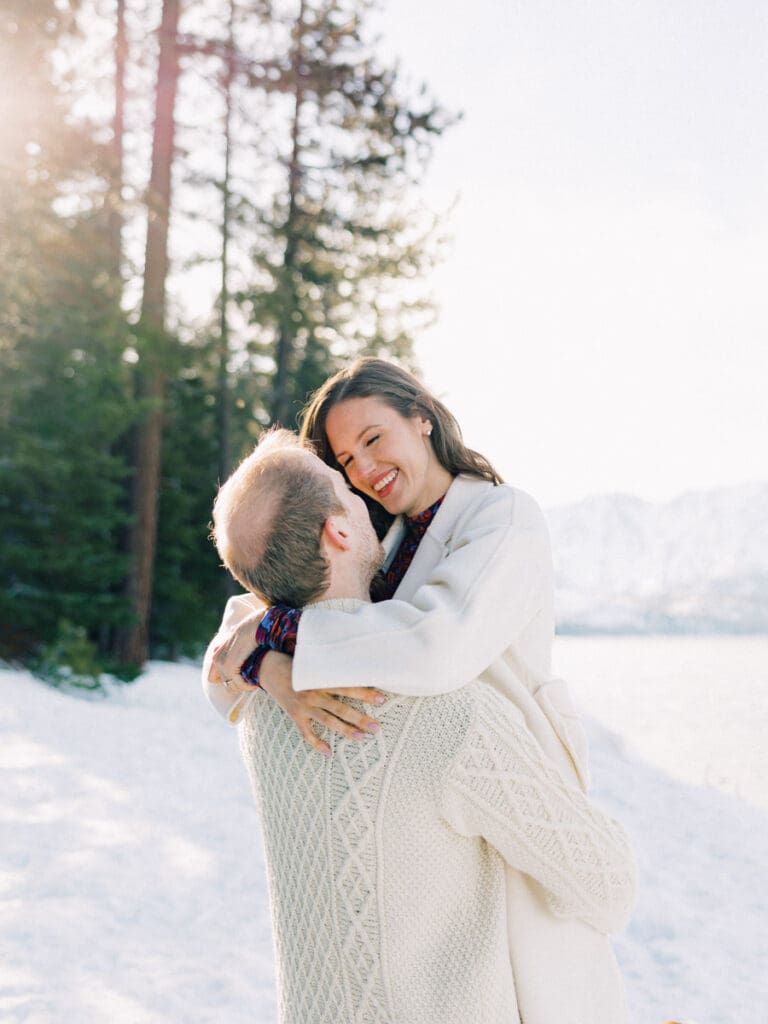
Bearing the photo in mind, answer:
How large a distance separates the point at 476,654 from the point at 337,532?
0.33 meters

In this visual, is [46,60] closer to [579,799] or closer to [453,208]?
[453,208]

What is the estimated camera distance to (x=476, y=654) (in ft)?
4.65

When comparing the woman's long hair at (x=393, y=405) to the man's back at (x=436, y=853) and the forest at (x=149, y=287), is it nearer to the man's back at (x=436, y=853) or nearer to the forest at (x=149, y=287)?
the man's back at (x=436, y=853)

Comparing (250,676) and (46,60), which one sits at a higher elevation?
(46,60)

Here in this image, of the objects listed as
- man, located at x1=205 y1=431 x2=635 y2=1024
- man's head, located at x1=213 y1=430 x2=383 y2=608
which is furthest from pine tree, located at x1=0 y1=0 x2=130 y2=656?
man, located at x1=205 y1=431 x2=635 y2=1024

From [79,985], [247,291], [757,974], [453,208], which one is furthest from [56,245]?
[757,974]

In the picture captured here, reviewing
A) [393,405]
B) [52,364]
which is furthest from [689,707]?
[393,405]

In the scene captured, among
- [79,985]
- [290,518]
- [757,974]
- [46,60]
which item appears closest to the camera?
[290,518]

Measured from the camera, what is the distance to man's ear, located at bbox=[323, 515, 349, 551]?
1.56 meters

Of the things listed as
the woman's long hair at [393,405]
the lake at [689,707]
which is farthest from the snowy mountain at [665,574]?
the woman's long hair at [393,405]

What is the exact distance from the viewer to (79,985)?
11.9 feet

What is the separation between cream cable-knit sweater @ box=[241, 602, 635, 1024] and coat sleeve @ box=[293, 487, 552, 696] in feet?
0.19

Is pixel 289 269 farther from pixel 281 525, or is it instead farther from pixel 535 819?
pixel 535 819

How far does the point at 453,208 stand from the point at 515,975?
1586cm
